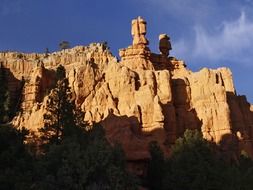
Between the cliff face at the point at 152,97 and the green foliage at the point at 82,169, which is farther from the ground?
the cliff face at the point at 152,97

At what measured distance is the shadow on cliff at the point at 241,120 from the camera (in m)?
69.3

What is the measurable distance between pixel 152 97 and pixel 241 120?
14.8 m

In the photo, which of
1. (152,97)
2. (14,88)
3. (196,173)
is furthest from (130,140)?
(14,88)

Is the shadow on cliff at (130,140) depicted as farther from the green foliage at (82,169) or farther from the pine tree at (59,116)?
the green foliage at (82,169)

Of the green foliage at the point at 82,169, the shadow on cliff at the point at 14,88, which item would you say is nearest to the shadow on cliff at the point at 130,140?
the green foliage at the point at 82,169

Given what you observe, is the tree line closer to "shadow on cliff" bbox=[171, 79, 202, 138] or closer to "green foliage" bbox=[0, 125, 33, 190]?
"green foliage" bbox=[0, 125, 33, 190]

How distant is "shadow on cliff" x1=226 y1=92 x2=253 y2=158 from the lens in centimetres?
6931

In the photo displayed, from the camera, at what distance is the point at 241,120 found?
74125 millimetres

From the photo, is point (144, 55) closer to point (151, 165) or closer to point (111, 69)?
point (111, 69)

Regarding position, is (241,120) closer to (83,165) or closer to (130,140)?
(130,140)

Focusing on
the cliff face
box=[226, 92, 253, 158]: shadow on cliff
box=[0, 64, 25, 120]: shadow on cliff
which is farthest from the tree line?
box=[0, 64, 25, 120]: shadow on cliff

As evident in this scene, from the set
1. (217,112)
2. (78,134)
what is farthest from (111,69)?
(78,134)

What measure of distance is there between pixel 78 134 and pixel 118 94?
3051 centimetres

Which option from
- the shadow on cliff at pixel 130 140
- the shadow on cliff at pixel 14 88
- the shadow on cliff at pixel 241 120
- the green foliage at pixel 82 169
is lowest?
the green foliage at pixel 82 169
